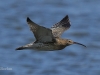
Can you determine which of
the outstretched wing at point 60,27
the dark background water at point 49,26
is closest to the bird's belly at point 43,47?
the outstretched wing at point 60,27

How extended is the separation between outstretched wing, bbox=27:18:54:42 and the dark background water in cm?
779

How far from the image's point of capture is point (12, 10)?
2208cm

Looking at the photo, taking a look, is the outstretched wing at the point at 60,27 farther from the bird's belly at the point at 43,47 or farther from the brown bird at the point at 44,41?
the bird's belly at the point at 43,47

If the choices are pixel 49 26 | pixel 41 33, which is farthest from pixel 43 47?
pixel 49 26

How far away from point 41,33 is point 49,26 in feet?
34.8

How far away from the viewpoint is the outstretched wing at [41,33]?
7.86 metres

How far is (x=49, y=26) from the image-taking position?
18.6 meters

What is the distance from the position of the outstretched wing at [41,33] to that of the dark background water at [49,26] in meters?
7.79

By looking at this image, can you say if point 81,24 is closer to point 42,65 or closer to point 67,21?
point 42,65

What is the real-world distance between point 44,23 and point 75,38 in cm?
159

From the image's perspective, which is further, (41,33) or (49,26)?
(49,26)

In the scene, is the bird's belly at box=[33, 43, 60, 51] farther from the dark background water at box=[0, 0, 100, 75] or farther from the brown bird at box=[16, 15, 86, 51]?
the dark background water at box=[0, 0, 100, 75]

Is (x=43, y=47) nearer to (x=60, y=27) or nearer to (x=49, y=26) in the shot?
(x=60, y=27)

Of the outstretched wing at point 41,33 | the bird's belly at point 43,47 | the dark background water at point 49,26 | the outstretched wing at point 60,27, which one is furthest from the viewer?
the dark background water at point 49,26
